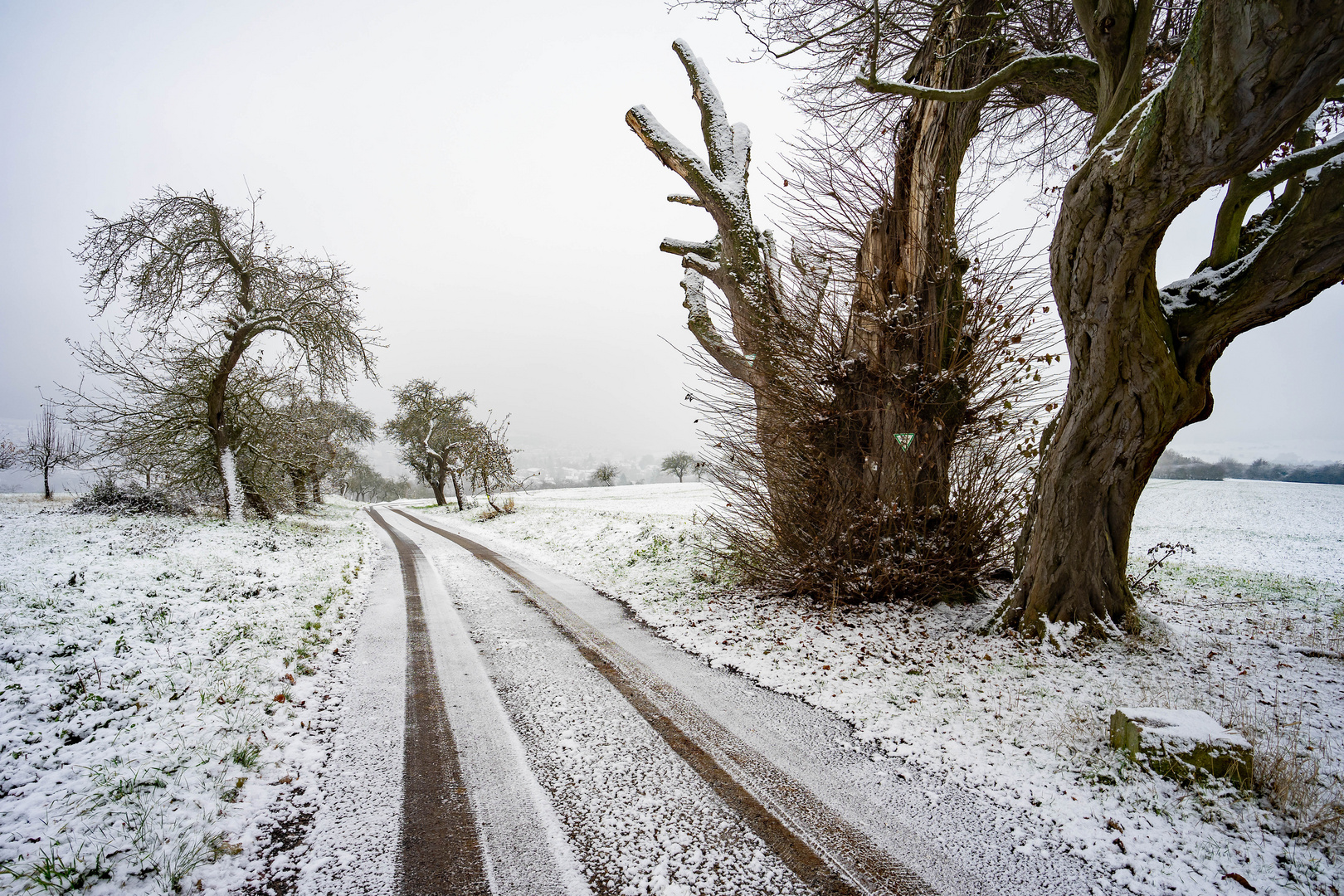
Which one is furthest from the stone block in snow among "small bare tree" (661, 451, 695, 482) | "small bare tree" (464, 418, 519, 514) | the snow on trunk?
"small bare tree" (661, 451, 695, 482)

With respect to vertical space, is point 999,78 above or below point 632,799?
above

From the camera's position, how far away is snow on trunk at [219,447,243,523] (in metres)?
12.6

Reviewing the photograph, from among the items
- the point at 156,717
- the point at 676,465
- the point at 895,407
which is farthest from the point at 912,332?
the point at 676,465

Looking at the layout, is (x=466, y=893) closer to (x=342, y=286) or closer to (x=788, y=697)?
(x=788, y=697)

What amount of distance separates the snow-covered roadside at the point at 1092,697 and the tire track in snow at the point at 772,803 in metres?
0.73

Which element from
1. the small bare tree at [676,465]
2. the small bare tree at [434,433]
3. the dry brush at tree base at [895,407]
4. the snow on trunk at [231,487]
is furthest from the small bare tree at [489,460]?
the small bare tree at [676,465]

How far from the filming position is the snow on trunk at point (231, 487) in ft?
41.3

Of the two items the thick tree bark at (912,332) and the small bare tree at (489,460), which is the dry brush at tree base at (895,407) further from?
the small bare tree at (489,460)

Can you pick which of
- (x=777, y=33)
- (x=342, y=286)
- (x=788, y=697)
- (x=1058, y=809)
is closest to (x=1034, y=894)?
(x=1058, y=809)

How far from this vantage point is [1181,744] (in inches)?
104

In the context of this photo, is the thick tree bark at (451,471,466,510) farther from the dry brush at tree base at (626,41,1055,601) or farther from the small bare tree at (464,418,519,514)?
the dry brush at tree base at (626,41,1055,601)

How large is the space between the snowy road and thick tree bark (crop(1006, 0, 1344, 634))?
2.84 meters

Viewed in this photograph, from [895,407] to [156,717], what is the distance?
6591mm

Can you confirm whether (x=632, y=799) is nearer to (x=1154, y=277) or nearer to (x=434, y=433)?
(x=1154, y=277)
